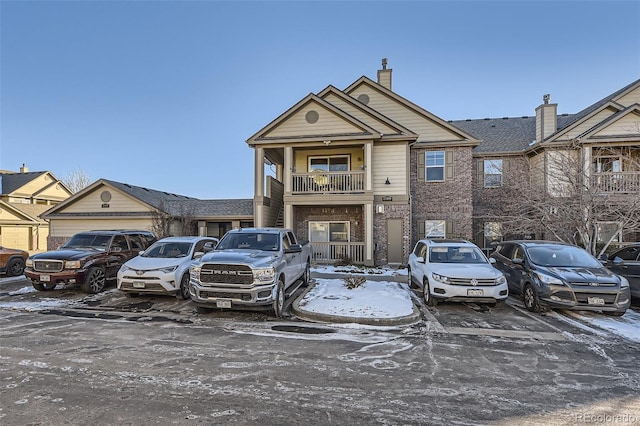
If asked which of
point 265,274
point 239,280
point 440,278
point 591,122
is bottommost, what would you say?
point 440,278

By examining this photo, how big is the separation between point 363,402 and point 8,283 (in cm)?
1380

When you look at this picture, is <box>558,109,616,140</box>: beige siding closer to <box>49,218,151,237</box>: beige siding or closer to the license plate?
the license plate

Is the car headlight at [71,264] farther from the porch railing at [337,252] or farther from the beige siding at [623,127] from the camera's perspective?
the beige siding at [623,127]

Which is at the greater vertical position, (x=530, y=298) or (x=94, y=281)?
(x=94, y=281)

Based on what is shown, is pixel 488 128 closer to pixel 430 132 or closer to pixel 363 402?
pixel 430 132

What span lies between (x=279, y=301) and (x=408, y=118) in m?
13.8

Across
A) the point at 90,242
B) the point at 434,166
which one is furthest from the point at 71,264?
the point at 434,166

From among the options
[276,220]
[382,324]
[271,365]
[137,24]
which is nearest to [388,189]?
[276,220]

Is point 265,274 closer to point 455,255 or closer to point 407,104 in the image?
point 455,255

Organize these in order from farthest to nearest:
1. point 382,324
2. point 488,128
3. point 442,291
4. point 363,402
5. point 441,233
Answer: point 488,128
point 441,233
point 442,291
point 382,324
point 363,402

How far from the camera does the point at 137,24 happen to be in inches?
723

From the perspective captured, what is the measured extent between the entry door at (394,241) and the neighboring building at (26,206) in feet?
88.9

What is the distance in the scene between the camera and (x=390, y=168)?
16125mm

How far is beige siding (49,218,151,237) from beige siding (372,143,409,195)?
13651 millimetres
